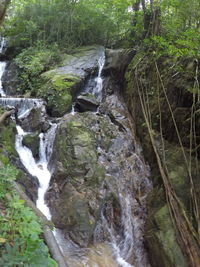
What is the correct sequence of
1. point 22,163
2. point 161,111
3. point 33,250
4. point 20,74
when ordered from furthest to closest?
point 20,74, point 161,111, point 22,163, point 33,250

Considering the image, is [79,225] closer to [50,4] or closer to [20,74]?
[20,74]

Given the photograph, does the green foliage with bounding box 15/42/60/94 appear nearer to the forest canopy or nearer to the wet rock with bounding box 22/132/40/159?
the forest canopy

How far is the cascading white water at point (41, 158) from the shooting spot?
247 inches

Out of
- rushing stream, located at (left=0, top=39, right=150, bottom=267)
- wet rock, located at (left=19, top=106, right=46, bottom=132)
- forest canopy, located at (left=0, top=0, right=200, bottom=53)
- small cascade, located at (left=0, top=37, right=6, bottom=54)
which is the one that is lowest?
rushing stream, located at (left=0, top=39, right=150, bottom=267)

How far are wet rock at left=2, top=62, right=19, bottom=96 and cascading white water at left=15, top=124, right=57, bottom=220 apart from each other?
3.54 meters

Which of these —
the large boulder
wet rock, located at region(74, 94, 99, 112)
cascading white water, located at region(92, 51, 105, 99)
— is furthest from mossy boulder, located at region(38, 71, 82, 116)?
cascading white water, located at region(92, 51, 105, 99)

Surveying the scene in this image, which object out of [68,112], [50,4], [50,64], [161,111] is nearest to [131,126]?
[161,111]

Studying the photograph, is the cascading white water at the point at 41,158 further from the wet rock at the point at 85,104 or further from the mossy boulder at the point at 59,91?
the wet rock at the point at 85,104

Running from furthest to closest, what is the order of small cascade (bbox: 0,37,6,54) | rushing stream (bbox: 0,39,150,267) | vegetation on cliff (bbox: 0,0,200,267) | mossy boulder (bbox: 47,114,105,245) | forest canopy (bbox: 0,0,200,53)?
small cascade (bbox: 0,37,6,54) → forest canopy (bbox: 0,0,200,53) → mossy boulder (bbox: 47,114,105,245) → vegetation on cliff (bbox: 0,0,200,267) → rushing stream (bbox: 0,39,150,267)

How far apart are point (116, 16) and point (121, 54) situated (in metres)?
2.99

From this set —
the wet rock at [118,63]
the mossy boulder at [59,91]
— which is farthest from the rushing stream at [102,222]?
the wet rock at [118,63]

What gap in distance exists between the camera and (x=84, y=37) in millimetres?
13430

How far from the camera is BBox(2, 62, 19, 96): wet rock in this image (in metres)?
10.6

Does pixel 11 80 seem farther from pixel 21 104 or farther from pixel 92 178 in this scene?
pixel 92 178
